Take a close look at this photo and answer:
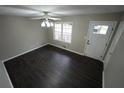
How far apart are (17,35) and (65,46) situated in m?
2.90

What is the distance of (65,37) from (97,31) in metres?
2.03

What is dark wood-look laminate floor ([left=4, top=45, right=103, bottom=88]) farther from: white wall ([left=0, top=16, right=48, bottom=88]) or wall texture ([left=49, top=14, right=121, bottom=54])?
wall texture ([left=49, top=14, right=121, bottom=54])

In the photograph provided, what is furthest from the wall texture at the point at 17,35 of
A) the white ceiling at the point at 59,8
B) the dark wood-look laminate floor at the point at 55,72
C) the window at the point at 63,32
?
the white ceiling at the point at 59,8

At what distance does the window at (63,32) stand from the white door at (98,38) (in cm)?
126

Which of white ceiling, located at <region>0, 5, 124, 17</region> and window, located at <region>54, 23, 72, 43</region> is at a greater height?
white ceiling, located at <region>0, 5, 124, 17</region>

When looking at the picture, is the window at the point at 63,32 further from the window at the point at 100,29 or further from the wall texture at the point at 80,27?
the window at the point at 100,29

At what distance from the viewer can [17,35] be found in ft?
12.4

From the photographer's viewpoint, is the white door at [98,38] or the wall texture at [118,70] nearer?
the wall texture at [118,70]

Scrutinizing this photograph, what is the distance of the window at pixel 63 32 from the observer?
449 centimetres

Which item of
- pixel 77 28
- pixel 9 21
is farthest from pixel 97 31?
pixel 9 21

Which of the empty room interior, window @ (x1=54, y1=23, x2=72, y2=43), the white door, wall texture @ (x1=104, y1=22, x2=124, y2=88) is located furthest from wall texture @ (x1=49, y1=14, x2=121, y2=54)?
wall texture @ (x1=104, y1=22, x2=124, y2=88)

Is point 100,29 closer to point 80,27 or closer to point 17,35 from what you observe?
point 80,27

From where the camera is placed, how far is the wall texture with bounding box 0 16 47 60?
3297mm

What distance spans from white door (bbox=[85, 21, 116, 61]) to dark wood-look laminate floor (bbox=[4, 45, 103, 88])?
0.40 meters
